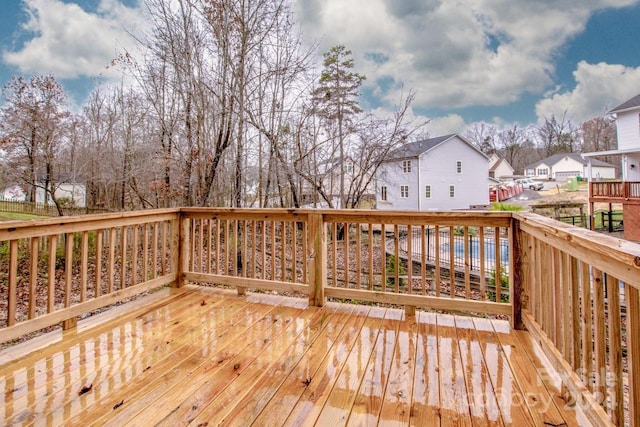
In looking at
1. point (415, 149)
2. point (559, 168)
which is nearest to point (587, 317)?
point (415, 149)

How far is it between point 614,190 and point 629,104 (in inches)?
140

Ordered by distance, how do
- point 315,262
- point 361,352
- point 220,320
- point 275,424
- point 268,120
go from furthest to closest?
point 268,120
point 315,262
point 220,320
point 361,352
point 275,424

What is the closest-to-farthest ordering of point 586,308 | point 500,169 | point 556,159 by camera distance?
point 586,308 < point 500,169 < point 556,159

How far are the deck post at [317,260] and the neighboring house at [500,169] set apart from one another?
2088 cm

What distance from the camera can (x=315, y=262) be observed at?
2984mm

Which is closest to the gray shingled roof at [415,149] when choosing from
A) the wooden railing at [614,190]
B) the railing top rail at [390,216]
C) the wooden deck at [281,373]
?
the wooden railing at [614,190]

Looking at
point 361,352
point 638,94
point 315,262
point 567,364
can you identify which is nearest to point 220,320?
point 315,262

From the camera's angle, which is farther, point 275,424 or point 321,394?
point 321,394

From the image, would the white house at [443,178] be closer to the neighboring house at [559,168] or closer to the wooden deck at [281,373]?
the neighboring house at [559,168]

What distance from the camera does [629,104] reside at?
1259 cm

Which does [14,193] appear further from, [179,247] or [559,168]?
[559,168]

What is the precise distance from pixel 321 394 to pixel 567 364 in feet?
4.12

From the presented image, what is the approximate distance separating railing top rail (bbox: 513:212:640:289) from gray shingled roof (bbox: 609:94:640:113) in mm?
15570

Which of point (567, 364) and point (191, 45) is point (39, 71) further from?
point (567, 364)
